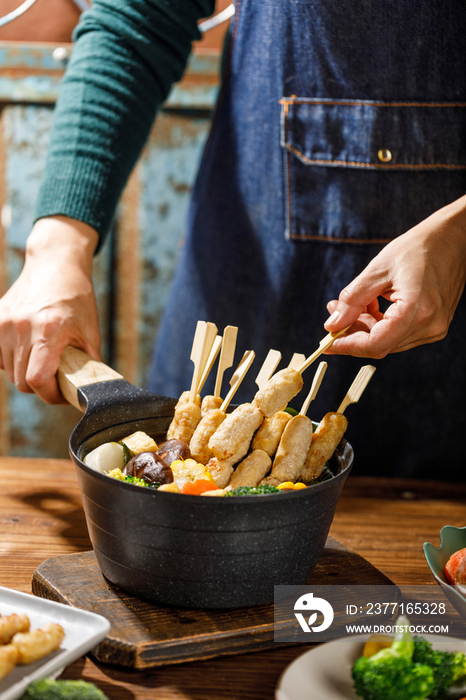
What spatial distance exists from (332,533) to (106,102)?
124cm

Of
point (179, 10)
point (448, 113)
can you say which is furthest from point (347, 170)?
point (179, 10)

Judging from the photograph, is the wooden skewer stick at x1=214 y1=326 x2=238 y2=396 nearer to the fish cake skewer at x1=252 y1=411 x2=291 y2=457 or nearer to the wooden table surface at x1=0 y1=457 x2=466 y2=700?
the fish cake skewer at x1=252 y1=411 x2=291 y2=457

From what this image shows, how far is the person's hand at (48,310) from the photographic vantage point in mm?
1368

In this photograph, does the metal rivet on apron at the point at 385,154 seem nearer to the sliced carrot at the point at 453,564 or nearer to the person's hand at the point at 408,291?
the person's hand at the point at 408,291

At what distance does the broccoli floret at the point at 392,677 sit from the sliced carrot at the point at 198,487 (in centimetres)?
33

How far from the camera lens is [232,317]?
1945 mm

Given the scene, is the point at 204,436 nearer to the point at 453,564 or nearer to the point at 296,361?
the point at 296,361

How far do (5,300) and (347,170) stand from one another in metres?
→ 0.98

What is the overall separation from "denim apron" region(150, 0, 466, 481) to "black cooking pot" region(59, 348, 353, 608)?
Result: 2.90 feet

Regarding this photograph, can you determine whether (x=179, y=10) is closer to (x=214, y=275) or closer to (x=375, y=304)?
(x=214, y=275)

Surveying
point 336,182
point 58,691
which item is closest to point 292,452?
point 58,691

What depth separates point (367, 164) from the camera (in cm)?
168

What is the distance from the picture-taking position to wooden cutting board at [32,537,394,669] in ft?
2.77

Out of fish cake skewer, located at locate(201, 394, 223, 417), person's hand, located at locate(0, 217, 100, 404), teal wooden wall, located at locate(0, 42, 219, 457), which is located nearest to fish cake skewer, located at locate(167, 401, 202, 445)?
fish cake skewer, located at locate(201, 394, 223, 417)
